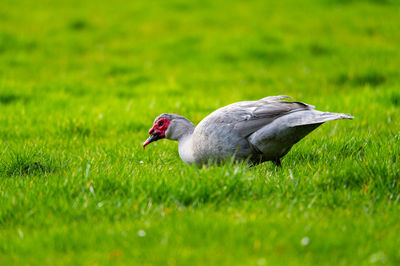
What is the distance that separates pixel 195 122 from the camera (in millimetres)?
6988

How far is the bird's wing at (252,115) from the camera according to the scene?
432 cm

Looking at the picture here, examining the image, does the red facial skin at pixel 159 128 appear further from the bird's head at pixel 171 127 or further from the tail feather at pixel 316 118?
the tail feather at pixel 316 118

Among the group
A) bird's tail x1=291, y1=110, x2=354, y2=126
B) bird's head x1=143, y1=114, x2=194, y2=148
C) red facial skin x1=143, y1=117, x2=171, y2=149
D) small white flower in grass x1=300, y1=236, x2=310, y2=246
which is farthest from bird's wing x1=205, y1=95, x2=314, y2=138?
small white flower in grass x1=300, y1=236, x2=310, y2=246

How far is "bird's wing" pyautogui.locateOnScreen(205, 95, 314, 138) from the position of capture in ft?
14.2

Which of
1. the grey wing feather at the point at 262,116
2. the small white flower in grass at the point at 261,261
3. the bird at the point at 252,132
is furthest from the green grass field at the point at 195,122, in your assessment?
the grey wing feather at the point at 262,116

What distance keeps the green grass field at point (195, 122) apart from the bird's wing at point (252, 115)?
0.41 meters

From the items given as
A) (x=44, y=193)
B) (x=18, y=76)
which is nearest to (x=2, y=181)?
(x=44, y=193)

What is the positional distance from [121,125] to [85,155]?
182cm

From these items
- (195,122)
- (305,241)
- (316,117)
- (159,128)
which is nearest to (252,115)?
(316,117)

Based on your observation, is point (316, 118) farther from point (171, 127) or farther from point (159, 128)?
point (159, 128)

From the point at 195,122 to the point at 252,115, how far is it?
104 inches

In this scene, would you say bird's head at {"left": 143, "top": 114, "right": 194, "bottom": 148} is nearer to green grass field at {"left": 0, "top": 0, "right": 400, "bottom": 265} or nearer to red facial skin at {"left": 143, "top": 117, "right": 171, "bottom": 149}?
red facial skin at {"left": 143, "top": 117, "right": 171, "bottom": 149}

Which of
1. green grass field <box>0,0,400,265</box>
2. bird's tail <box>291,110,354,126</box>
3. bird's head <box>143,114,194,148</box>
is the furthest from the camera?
bird's head <box>143,114,194,148</box>

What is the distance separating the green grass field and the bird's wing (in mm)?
407
